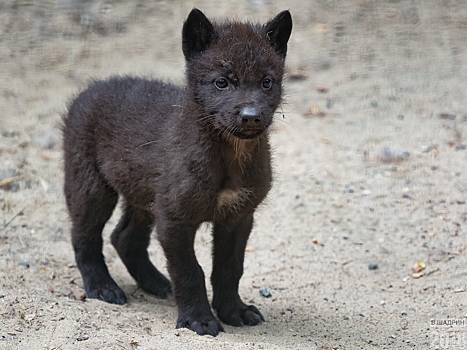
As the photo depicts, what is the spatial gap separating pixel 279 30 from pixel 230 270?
6.11 ft

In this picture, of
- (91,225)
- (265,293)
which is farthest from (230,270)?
(91,225)

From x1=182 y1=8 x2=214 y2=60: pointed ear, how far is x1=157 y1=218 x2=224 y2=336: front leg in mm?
1244

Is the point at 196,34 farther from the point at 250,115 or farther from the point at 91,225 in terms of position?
the point at 91,225

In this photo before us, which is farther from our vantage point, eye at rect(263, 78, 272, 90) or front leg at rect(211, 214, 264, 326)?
front leg at rect(211, 214, 264, 326)

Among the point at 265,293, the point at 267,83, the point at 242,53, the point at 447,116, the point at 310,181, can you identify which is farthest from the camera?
the point at 447,116

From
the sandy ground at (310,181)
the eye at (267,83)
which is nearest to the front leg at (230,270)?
the sandy ground at (310,181)

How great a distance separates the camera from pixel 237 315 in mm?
6297

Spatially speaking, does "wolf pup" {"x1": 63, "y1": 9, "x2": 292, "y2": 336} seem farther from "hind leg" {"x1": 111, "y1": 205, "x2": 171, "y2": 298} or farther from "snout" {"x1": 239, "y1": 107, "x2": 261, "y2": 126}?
"hind leg" {"x1": 111, "y1": 205, "x2": 171, "y2": 298}

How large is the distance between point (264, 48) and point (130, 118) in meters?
1.40

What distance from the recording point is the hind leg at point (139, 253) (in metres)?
7.05

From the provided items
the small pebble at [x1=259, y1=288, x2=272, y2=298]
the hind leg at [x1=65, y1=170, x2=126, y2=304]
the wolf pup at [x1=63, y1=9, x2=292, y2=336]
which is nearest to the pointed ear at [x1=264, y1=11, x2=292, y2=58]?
the wolf pup at [x1=63, y1=9, x2=292, y2=336]

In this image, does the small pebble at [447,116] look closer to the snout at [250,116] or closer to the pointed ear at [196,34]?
the pointed ear at [196,34]

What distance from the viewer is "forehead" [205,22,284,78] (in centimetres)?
545

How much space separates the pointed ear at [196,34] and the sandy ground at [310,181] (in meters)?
1.90
